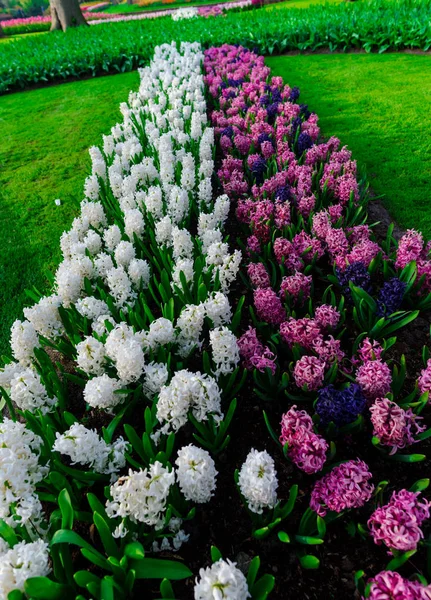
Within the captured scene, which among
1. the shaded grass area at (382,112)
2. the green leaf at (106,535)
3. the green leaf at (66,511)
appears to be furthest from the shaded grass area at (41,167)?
the shaded grass area at (382,112)

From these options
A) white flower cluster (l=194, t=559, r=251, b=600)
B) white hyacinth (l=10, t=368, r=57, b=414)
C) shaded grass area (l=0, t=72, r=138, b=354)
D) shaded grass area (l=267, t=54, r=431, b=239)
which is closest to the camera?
white flower cluster (l=194, t=559, r=251, b=600)

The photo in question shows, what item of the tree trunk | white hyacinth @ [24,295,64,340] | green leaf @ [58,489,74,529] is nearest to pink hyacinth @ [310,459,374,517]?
green leaf @ [58,489,74,529]

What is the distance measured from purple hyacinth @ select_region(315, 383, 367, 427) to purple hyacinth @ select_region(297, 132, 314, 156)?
384 cm

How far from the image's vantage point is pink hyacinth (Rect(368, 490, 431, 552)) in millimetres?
1708

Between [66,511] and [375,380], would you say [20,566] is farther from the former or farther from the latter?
[375,380]

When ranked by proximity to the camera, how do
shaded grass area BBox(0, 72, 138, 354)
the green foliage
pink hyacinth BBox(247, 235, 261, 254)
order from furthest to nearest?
1. the green foliage
2. shaded grass area BBox(0, 72, 138, 354)
3. pink hyacinth BBox(247, 235, 261, 254)

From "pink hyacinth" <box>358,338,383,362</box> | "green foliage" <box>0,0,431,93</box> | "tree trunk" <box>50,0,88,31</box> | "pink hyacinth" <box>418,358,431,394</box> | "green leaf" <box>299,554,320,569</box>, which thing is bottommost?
"green leaf" <box>299,554,320,569</box>

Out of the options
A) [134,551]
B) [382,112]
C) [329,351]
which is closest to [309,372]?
[329,351]

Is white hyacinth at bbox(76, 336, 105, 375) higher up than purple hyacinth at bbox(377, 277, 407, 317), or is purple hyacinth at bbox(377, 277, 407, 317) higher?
white hyacinth at bbox(76, 336, 105, 375)

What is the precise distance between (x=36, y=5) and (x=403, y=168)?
69.5 metres

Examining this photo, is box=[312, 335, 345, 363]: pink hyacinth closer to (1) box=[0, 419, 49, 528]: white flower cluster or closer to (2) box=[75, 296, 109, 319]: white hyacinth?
(2) box=[75, 296, 109, 319]: white hyacinth

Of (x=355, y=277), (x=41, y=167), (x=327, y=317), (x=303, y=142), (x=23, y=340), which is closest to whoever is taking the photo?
(x=23, y=340)

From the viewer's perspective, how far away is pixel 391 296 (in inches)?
113

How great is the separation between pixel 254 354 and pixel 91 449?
1103 millimetres
